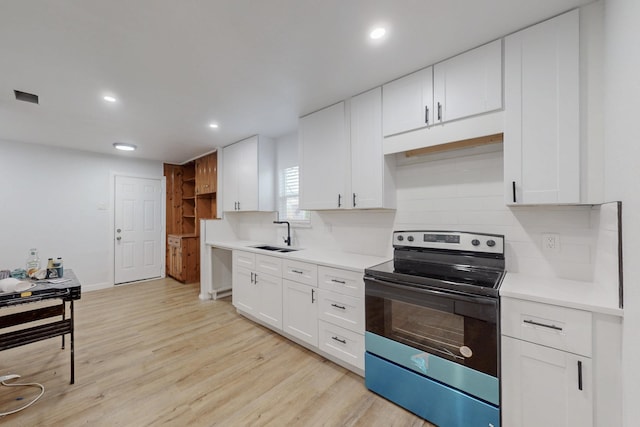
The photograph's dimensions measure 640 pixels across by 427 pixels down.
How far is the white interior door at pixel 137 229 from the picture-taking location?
4957 millimetres

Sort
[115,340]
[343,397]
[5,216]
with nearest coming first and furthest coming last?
[343,397], [115,340], [5,216]

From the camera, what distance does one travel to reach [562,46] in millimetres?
1497

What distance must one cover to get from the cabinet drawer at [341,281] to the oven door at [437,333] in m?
0.12

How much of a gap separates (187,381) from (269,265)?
48.2 inches

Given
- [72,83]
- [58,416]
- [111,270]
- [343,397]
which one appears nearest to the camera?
[58,416]

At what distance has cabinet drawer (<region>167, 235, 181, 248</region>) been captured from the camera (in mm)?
5078

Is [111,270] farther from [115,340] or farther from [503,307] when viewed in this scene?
[503,307]

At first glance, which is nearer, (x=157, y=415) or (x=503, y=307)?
(x=503, y=307)

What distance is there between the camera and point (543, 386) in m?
1.34

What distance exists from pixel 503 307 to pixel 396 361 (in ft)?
2.59

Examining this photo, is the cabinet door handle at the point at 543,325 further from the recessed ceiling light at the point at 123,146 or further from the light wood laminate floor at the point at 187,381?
the recessed ceiling light at the point at 123,146

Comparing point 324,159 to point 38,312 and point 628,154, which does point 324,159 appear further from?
point 38,312

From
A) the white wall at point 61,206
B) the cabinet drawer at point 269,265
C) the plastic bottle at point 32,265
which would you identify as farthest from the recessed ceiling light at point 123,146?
the cabinet drawer at point 269,265

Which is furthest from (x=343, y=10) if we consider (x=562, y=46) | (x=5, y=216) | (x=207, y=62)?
(x=5, y=216)
